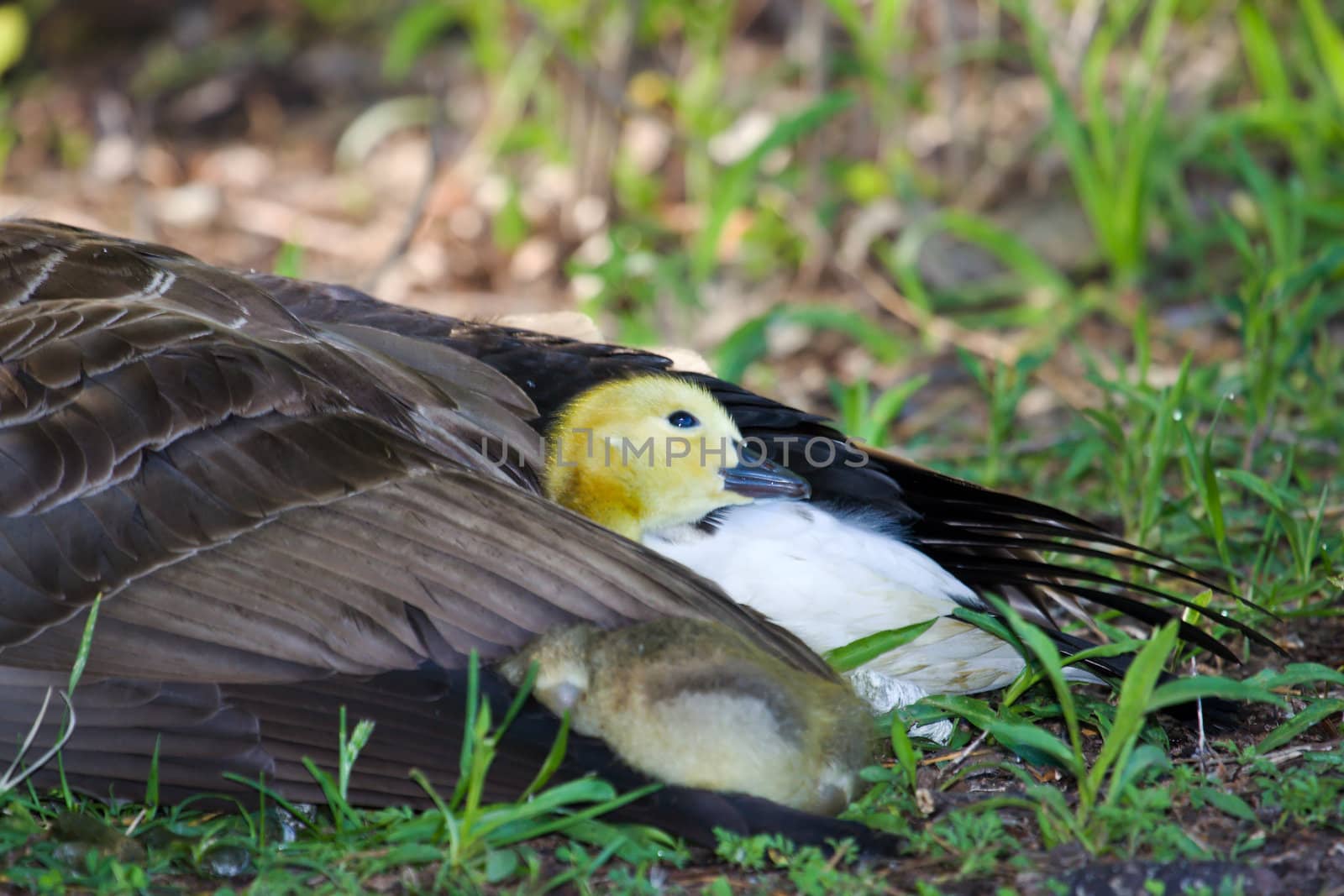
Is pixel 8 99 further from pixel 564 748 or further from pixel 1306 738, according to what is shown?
pixel 1306 738

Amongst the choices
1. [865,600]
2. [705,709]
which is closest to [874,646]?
[865,600]

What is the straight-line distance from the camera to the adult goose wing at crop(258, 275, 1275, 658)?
9.87ft

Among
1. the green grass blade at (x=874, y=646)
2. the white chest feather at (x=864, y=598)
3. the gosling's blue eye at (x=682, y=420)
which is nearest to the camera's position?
the green grass blade at (x=874, y=646)

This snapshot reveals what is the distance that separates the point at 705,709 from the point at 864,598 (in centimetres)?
69

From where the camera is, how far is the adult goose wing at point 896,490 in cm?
301

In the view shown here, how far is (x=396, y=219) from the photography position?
6855 mm

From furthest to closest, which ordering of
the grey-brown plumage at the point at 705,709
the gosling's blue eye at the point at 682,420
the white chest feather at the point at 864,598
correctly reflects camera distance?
the gosling's blue eye at the point at 682,420 < the white chest feather at the point at 864,598 < the grey-brown plumage at the point at 705,709

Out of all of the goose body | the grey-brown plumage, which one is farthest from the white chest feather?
the grey-brown plumage

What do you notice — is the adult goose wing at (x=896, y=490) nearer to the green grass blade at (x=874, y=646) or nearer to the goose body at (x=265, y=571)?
the goose body at (x=265, y=571)

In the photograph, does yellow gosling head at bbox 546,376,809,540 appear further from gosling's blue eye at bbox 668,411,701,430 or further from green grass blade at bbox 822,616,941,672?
green grass blade at bbox 822,616,941,672

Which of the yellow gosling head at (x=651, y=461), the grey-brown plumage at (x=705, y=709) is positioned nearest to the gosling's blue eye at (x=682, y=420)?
the yellow gosling head at (x=651, y=461)

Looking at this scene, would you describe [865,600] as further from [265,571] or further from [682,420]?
[265,571]

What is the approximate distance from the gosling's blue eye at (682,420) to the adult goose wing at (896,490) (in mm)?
159

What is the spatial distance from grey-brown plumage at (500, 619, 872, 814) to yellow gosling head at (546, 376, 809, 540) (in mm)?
600
